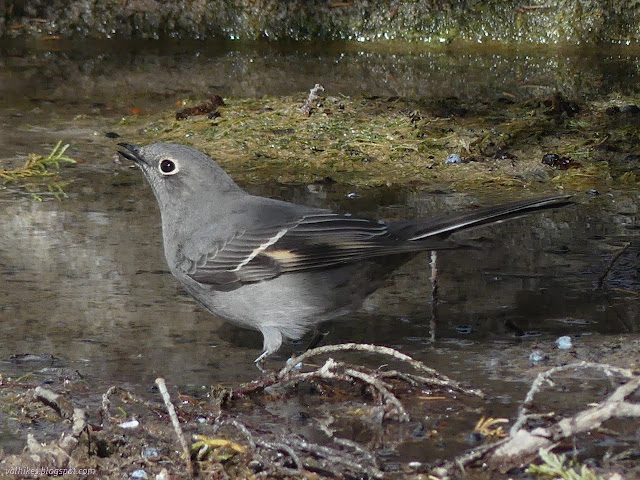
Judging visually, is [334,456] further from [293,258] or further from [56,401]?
[293,258]

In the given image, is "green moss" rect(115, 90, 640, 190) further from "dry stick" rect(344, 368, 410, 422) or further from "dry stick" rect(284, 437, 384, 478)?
"dry stick" rect(284, 437, 384, 478)

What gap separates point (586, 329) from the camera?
5207 mm

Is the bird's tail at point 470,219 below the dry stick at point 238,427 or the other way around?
the other way around

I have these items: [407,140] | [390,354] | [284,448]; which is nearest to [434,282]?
[390,354]

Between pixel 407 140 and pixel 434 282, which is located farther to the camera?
pixel 407 140

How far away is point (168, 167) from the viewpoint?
5.52m

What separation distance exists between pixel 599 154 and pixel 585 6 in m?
4.17

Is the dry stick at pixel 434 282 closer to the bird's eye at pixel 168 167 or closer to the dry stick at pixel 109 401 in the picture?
the bird's eye at pixel 168 167

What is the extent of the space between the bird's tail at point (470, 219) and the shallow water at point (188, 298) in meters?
0.51

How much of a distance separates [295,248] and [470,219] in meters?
0.86

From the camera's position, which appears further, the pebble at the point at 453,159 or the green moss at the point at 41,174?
the pebble at the point at 453,159

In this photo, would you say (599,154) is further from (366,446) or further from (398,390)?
(366,446)

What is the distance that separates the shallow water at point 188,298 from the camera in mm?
4906

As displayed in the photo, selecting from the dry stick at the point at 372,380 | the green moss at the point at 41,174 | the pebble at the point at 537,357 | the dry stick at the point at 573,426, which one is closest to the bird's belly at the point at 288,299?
the pebble at the point at 537,357
